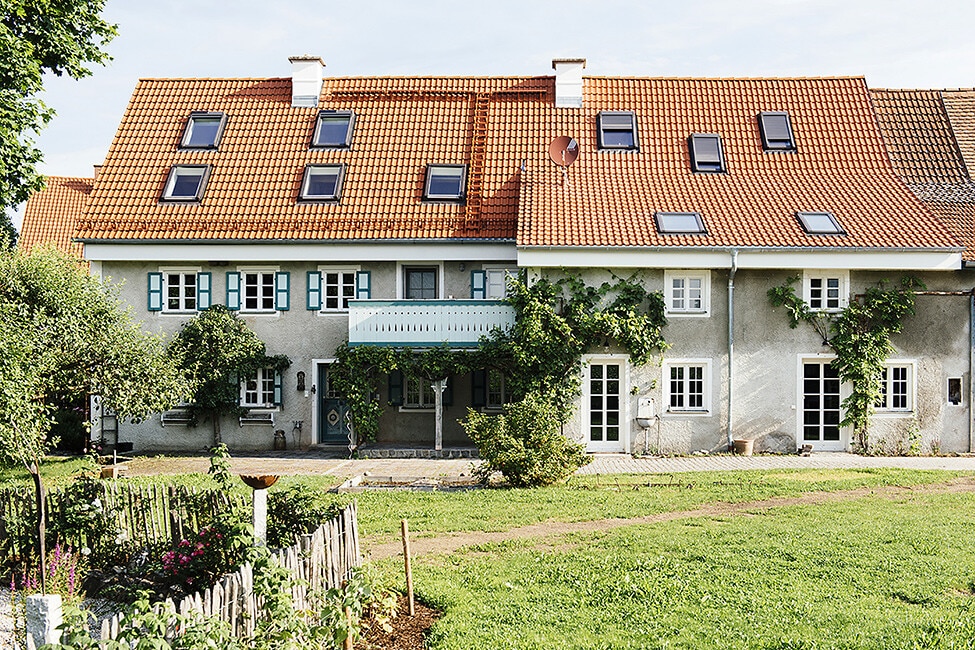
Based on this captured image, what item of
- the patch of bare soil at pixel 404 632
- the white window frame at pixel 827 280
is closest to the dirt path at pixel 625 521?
the patch of bare soil at pixel 404 632

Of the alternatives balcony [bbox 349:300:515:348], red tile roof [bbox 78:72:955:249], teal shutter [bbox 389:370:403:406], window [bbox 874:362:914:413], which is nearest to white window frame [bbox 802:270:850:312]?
red tile roof [bbox 78:72:955:249]

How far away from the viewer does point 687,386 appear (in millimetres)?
22328

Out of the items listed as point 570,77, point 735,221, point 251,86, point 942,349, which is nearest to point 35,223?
point 251,86

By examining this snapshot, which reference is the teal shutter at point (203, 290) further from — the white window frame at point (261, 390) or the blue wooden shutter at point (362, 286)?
the blue wooden shutter at point (362, 286)

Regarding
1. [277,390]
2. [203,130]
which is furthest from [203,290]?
[203,130]

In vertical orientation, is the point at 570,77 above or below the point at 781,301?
above

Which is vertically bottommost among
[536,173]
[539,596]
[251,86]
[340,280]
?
[539,596]

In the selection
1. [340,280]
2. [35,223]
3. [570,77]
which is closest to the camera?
[340,280]

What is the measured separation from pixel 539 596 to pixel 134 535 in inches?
203

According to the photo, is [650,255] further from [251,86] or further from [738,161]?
[251,86]

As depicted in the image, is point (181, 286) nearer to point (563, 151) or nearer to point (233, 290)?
point (233, 290)

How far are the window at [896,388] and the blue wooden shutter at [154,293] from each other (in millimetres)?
17466

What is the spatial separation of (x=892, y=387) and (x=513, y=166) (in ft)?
35.8

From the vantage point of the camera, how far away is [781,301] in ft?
72.7
